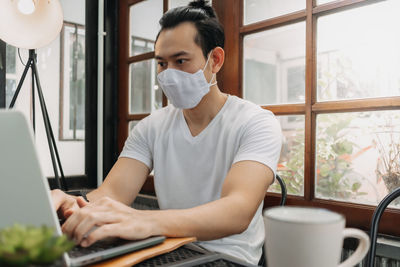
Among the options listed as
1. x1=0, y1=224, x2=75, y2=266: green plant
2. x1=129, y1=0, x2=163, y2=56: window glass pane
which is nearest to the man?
x1=0, y1=224, x2=75, y2=266: green plant

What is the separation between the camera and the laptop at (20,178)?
0.42 meters

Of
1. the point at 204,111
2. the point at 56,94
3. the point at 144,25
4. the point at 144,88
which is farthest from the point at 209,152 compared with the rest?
the point at 56,94

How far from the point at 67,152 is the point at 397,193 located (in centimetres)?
208

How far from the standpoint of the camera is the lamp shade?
173 cm

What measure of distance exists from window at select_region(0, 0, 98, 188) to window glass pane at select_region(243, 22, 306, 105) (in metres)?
1.26

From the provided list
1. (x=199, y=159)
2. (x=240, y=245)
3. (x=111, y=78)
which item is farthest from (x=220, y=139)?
(x=111, y=78)

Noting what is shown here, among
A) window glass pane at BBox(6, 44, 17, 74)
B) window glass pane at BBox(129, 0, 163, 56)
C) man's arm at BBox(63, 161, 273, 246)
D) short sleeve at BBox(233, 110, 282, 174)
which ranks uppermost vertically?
window glass pane at BBox(129, 0, 163, 56)

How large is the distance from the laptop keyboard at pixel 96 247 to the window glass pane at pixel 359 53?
105 cm

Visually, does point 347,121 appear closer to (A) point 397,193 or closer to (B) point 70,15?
(A) point 397,193

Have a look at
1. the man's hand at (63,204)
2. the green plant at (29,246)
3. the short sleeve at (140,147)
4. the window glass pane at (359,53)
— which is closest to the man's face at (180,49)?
the short sleeve at (140,147)

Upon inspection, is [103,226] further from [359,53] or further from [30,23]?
[30,23]

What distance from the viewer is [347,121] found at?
4.36 feet

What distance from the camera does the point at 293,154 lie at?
1498mm

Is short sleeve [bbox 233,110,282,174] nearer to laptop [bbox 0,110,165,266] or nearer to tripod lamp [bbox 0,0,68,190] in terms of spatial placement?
laptop [bbox 0,110,165,266]
